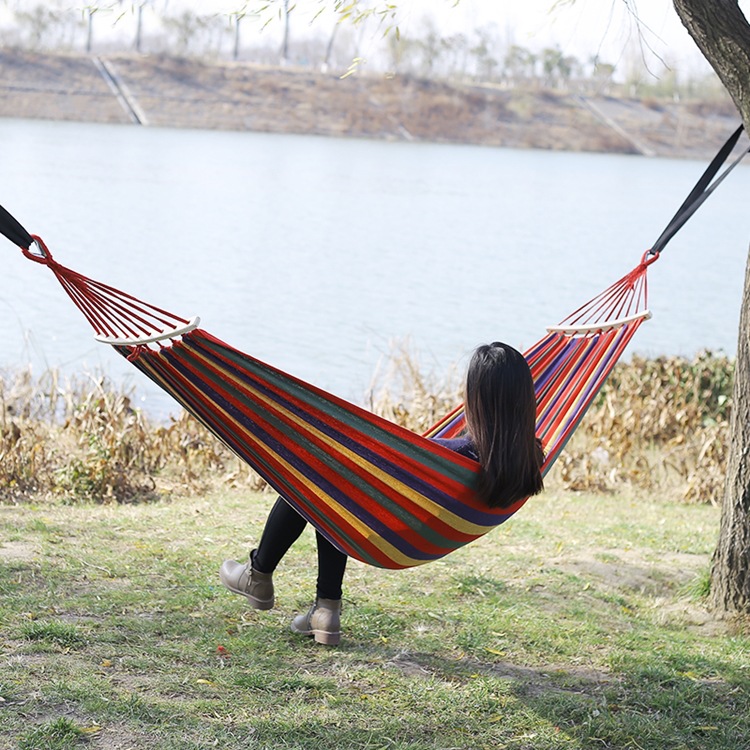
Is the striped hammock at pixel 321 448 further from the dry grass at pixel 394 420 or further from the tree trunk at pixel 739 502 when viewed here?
the dry grass at pixel 394 420

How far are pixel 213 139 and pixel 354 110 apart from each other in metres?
6.18

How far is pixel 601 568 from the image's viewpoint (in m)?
3.36

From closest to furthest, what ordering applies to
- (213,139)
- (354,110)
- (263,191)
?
(263,191), (213,139), (354,110)

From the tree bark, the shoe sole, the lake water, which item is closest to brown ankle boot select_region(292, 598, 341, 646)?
the shoe sole

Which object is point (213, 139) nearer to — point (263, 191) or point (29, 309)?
point (263, 191)

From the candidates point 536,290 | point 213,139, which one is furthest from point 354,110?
point 536,290

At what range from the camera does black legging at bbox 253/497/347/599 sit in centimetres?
240

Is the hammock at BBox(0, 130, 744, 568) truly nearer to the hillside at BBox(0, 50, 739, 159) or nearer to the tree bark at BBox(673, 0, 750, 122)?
the tree bark at BBox(673, 0, 750, 122)

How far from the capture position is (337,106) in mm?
35562

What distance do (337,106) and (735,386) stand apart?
3408 cm

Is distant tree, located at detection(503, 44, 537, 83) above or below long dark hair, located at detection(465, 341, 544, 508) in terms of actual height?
above

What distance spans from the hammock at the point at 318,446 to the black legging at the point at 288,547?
164 millimetres

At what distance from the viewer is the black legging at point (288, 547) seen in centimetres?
240

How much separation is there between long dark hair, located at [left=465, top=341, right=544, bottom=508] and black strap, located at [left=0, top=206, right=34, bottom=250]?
989 millimetres
